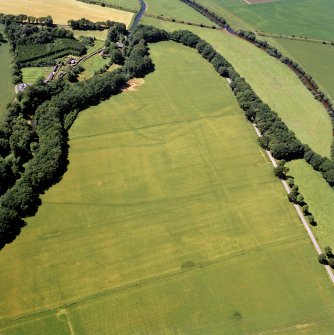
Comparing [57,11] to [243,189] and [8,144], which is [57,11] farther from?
[243,189]

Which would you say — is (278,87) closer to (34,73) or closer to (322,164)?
(322,164)

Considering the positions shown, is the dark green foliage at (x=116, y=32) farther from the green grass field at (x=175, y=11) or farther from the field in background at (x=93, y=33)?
the green grass field at (x=175, y=11)

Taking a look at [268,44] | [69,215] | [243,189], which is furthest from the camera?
[268,44]

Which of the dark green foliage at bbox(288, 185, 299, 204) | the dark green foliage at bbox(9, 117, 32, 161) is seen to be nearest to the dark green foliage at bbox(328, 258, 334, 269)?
the dark green foliage at bbox(288, 185, 299, 204)

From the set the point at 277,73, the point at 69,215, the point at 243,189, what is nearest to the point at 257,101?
the point at 277,73

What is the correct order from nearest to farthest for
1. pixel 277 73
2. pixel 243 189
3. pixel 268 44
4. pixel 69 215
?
1. pixel 69 215
2. pixel 243 189
3. pixel 277 73
4. pixel 268 44
